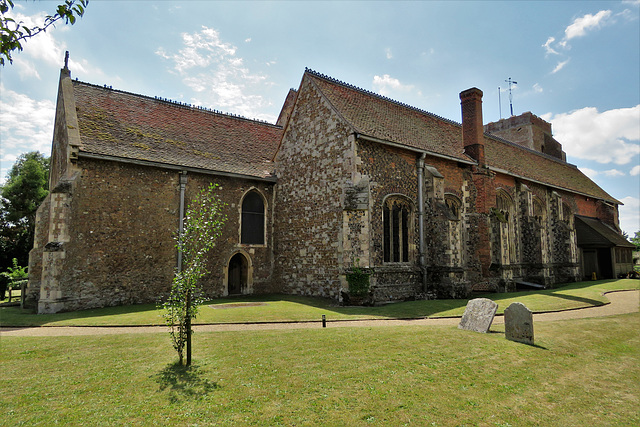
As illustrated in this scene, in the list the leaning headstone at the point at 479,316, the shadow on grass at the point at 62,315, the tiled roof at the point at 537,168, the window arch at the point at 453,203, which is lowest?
the shadow on grass at the point at 62,315

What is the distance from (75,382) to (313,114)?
13.9 m

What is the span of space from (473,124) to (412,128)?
442 cm

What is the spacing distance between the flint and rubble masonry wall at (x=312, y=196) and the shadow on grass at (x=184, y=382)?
27.1 feet

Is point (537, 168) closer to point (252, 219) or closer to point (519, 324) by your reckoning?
point (252, 219)

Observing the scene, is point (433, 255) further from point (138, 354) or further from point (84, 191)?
point (84, 191)

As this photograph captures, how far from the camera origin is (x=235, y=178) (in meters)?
17.5

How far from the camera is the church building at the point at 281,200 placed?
1405 centimetres

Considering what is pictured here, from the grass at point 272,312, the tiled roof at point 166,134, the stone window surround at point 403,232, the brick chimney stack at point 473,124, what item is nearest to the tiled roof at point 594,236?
the brick chimney stack at point 473,124

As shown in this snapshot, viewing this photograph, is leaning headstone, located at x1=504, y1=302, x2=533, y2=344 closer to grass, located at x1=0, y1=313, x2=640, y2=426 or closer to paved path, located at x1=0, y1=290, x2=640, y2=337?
grass, located at x1=0, y1=313, x2=640, y2=426

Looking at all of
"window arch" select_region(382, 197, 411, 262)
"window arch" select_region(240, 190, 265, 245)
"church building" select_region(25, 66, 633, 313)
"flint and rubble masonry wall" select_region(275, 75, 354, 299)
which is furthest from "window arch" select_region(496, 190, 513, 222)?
"window arch" select_region(240, 190, 265, 245)

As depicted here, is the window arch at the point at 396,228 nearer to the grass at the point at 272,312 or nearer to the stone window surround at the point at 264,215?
the grass at the point at 272,312

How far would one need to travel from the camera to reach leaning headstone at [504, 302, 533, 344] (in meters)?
8.92

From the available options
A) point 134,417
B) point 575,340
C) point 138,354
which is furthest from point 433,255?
point 134,417

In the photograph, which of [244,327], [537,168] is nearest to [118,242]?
[244,327]
